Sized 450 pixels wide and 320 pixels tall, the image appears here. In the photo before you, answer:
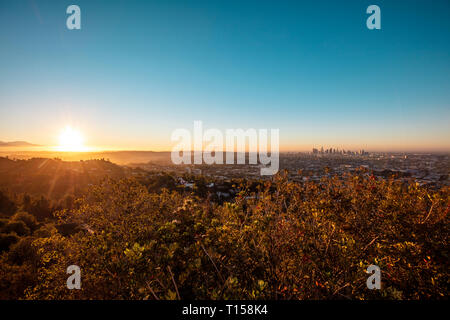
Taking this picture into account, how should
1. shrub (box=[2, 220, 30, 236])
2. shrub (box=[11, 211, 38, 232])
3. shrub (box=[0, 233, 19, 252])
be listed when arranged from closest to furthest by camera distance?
shrub (box=[0, 233, 19, 252])
shrub (box=[2, 220, 30, 236])
shrub (box=[11, 211, 38, 232])

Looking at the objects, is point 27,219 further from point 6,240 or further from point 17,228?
point 6,240

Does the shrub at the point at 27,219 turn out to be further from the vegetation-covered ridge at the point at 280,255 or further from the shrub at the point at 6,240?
the vegetation-covered ridge at the point at 280,255

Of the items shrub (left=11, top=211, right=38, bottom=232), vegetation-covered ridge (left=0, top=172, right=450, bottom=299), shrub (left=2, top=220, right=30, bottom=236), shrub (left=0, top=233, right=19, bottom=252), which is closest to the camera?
vegetation-covered ridge (left=0, top=172, right=450, bottom=299)

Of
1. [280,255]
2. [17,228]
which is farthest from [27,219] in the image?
[280,255]

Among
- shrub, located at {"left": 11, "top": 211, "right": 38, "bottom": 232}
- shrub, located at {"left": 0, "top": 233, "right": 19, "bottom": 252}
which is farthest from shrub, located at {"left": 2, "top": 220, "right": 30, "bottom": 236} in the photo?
shrub, located at {"left": 0, "top": 233, "right": 19, "bottom": 252}

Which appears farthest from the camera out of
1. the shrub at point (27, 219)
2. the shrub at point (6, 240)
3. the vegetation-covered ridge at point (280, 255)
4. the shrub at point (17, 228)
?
the shrub at point (27, 219)

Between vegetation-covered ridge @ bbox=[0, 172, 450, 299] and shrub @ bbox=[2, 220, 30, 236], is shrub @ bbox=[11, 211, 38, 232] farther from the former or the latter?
vegetation-covered ridge @ bbox=[0, 172, 450, 299]

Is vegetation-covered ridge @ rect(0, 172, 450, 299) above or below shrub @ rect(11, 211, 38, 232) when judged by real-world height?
above

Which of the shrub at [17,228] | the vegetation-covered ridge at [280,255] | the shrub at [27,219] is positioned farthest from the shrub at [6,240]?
the vegetation-covered ridge at [280,255]

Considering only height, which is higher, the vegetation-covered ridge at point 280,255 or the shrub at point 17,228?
the vegetation-covered ridge at point 280,255

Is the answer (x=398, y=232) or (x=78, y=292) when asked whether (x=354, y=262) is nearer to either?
(x=398, y=232)

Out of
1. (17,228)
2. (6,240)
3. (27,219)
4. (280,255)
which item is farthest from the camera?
(27,219)
